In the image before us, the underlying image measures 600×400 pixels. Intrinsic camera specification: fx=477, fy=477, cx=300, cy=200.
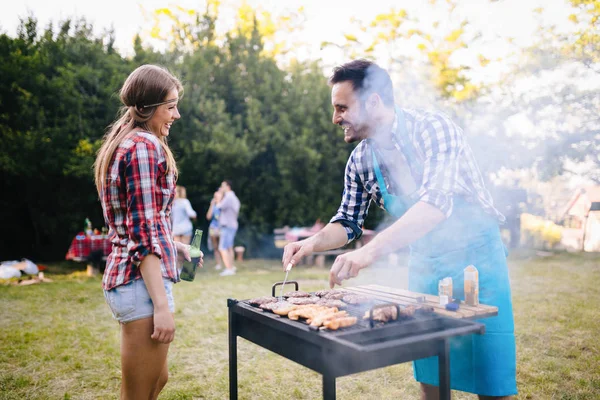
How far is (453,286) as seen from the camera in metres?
2.47

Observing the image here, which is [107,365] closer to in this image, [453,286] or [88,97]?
[453,286]

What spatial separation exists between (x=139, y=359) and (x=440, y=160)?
1.58 metres

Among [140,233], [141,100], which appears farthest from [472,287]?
[141,100]

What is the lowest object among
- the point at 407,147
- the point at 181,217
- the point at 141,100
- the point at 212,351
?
the point at 212,351

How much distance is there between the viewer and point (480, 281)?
2.41 metres

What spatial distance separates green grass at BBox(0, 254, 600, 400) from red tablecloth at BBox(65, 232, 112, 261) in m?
1.27

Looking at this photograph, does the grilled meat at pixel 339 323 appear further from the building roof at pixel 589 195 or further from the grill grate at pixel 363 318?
the building roof at pixel 589 195

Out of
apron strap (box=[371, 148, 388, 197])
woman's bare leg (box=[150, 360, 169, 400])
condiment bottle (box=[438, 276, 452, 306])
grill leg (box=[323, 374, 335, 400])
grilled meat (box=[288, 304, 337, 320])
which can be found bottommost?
woman's bare leg (box=[150, 360, 169, 400])

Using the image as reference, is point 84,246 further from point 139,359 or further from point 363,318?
point 363,318

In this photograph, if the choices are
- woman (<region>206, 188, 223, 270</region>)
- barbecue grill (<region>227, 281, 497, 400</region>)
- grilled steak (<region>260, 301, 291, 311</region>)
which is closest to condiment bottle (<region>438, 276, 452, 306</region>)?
barbecue grill (<region>227, 281, 497, 400</region>)

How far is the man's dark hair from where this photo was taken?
97.7 inches

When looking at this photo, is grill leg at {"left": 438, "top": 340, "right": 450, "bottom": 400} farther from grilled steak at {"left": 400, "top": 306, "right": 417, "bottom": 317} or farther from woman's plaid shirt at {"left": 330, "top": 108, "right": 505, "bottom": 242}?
woman's plaid shirt at {"left": 330, "top": 108, "right": 505, "bottom": 242}

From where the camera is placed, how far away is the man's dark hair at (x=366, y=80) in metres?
2.48

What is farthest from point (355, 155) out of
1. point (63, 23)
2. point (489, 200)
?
point (63, 23)
